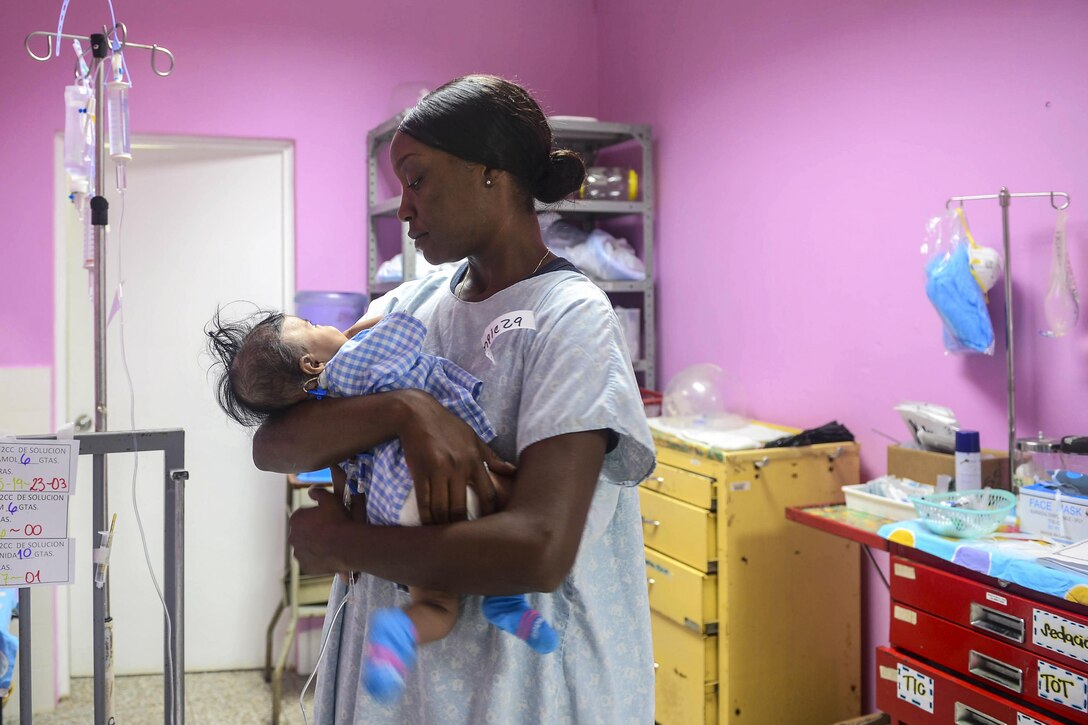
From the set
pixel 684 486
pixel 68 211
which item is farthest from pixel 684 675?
pixel 68 211

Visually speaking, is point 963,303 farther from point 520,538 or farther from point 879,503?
point 520,538

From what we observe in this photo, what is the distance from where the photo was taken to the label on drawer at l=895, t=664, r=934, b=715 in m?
2.07

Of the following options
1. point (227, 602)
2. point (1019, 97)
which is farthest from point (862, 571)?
point (227, 602)

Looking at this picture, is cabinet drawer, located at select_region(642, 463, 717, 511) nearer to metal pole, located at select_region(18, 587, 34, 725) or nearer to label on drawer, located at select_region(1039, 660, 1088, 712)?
label on drawer, located at select_region(1039, 660, 1088, 712)

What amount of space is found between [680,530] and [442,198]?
77.9 inches

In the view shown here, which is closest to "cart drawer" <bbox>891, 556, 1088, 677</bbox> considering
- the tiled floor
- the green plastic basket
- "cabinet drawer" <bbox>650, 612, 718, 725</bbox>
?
the green plastic basket

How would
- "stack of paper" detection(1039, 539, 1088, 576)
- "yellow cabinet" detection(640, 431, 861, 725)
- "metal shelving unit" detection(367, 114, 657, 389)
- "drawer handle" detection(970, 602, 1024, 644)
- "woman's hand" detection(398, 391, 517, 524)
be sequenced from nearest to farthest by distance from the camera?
1. "woman's hand" detection(398, 391, 517, 524)
2. "stack of paper" detection(1039, 539, 1088, 576)
3. "drawer handle" detection(970, 602, 1024, 644)
4. "yellow cabinet" detection(640, 431, 861, 725)
5. "metal shelving unit" detection(367, 114, 657, 389)

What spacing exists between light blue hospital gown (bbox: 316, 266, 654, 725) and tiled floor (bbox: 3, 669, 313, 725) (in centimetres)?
241

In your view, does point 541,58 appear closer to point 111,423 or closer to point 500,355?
point 111,423

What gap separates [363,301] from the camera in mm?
3775

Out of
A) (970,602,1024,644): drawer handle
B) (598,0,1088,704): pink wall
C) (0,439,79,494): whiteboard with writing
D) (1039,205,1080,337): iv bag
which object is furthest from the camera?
(598,0,1088,704): pink wall

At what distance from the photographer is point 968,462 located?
2199 mm

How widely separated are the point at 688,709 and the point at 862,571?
69 cm

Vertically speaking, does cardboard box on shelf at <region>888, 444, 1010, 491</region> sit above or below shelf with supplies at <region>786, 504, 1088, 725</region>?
above
